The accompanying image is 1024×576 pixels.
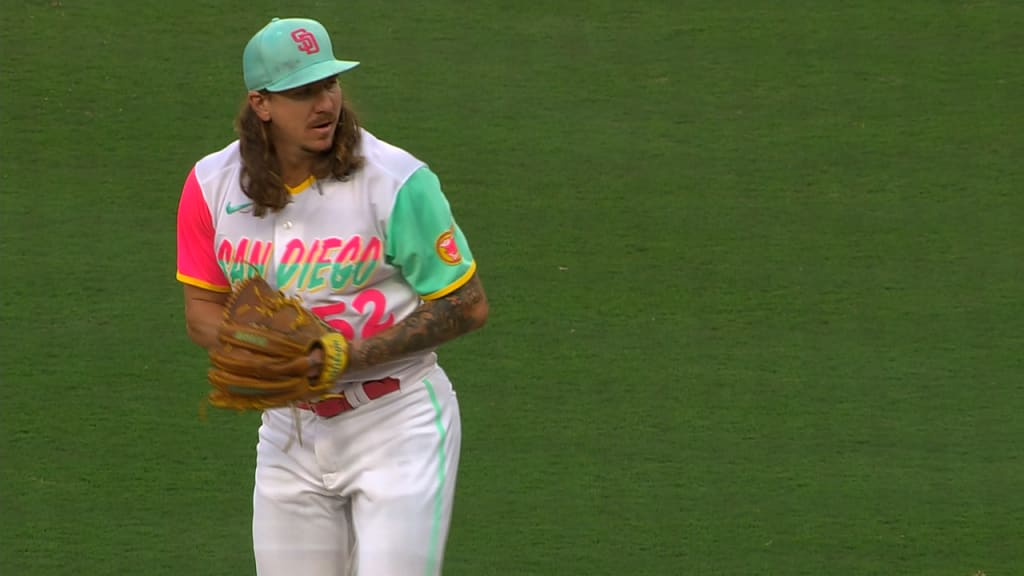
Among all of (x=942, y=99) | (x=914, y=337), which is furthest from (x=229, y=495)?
(x=942, y=99)

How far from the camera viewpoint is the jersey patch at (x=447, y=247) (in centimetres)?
345

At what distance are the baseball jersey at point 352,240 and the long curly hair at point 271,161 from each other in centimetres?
2

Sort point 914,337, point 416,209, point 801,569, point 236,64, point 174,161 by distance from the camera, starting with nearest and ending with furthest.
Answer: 1. point 416,209
2. point 801,569
3. point 914,337
4. point 174,161
5. point 236,64

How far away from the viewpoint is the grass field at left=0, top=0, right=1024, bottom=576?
17.5 feet

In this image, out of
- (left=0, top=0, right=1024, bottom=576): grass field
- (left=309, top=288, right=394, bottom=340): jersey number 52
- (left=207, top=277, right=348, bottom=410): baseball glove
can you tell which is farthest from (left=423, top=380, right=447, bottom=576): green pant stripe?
(left=0, top=0, right=1024, bottom=576): grass field

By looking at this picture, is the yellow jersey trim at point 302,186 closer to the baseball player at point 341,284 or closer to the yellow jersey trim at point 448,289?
the baseball player at point 341,284

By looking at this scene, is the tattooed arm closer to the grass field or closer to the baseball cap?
the baseball cap

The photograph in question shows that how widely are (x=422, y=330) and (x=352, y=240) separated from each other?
23 centimetres

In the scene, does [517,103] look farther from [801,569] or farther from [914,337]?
[801,569]

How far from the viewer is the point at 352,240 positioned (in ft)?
11.3

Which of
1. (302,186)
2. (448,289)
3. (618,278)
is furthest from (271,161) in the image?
(618,278)

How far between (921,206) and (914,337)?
86 centimetres

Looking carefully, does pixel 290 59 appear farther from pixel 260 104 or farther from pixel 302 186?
pixel 302 186

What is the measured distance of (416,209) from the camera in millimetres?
3438
